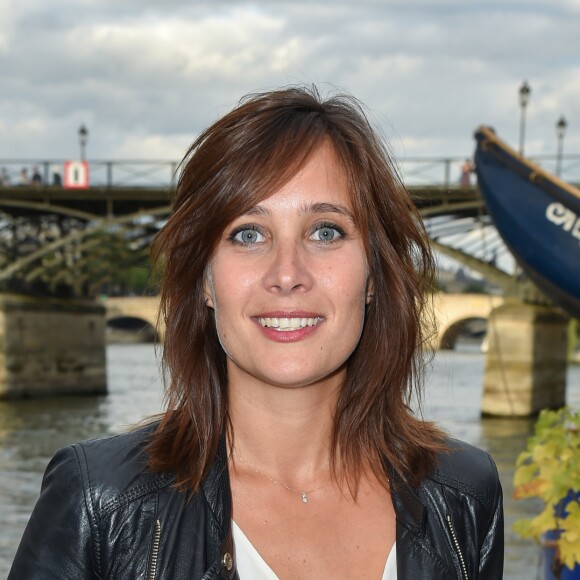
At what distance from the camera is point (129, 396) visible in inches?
1328

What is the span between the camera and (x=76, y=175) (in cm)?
3162

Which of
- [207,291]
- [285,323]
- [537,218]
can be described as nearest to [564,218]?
[537,218]

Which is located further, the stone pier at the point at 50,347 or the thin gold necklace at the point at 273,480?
the stone pier at the point at 50,347

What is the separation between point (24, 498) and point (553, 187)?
802 centimetres

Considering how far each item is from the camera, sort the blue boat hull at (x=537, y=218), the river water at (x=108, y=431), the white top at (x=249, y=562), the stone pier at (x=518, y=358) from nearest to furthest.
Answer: the white top at (x=249, y=562)
the river water at (x=108, y=431)
the blue boat hull at (x=537, y=218)
the stone pier at (x=518, y=358)

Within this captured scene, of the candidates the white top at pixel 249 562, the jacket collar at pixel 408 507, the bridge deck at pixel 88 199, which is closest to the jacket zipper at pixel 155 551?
the white top at pixel 249 562

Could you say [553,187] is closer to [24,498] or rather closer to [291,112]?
[24,498]

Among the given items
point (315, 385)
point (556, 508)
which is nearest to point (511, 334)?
point (556, 508)

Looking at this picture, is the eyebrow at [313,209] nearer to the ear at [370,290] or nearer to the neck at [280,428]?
the ear at [370,290]

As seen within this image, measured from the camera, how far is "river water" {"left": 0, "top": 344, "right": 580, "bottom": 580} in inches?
466

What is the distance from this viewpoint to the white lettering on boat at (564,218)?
593 inches

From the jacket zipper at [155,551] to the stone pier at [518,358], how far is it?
24911 mm

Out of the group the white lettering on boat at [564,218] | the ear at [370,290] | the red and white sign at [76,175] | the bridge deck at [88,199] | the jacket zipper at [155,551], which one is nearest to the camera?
the jacket zipper at [155,551]

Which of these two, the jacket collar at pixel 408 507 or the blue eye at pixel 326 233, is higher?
the blue eye at pixel 326 233
